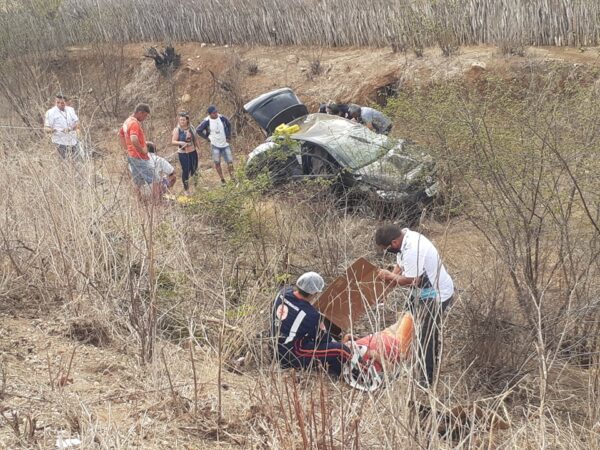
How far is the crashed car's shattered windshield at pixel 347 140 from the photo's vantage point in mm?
8766

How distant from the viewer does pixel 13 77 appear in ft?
49.0

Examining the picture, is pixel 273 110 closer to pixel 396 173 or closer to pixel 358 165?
pixel 358 165

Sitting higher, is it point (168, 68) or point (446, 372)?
point (168, 68)

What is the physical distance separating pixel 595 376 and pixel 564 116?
9.74 feet

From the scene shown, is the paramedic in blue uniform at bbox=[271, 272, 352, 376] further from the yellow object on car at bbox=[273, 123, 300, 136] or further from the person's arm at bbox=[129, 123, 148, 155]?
the person's arm at bbox=[129, 123, 148, 155]

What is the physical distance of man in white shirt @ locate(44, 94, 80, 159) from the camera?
302 inches

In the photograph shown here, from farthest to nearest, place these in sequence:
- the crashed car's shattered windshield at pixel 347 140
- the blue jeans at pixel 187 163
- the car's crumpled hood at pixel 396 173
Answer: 1. the blue jeans at pixel 187 163
2. the crashed car's shattered windshield at pixel 347 140
3. the car's crumpled hood at pixel 396 173

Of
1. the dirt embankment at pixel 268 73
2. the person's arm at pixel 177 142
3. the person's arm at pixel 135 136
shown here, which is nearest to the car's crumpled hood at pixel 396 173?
the person's arm at pixel 135 136

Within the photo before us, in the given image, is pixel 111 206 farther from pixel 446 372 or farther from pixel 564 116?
pixel 564 116

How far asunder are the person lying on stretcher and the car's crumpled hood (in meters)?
3.36

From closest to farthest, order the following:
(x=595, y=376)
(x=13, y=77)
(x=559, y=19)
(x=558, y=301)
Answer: (x=595, y=376) → (x=558, y=301) → (x=559, y=19) → (x=13, y=77)

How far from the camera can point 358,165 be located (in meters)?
8.78

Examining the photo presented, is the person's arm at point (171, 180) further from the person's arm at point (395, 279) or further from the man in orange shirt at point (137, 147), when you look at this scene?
the person's arm at point (395, 279)

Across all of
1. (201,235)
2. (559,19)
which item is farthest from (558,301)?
(559,19)
